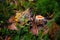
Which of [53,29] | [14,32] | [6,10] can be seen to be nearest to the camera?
[53,29]

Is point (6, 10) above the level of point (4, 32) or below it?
above

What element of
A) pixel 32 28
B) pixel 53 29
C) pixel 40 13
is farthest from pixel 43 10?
pixel 53 29

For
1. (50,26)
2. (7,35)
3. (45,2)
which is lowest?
(7,35)

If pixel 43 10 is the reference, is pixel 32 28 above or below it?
below

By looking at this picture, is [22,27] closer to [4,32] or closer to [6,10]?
[4,32]

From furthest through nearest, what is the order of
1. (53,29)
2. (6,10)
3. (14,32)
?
1. (6,10)
2. (14,32)
3. (53,29)

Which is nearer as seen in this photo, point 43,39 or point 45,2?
point 43,39

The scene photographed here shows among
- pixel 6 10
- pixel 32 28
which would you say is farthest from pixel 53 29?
pixel 6 10

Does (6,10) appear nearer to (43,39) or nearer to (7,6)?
(7,6)

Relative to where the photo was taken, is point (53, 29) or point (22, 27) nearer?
point (53, 29)
